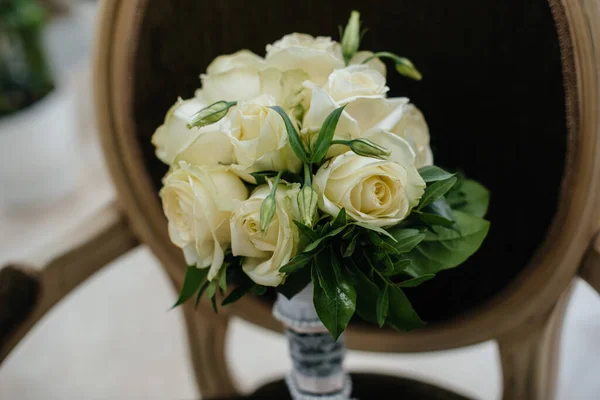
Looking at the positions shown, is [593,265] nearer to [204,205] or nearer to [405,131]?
[405,131]

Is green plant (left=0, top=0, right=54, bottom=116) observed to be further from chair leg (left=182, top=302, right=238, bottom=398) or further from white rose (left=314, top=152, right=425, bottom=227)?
white rose (left=314, top=152, right=425, bottom=227)

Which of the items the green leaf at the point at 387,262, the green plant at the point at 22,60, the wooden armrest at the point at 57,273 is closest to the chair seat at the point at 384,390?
the wooden armrest at the point at 57,273

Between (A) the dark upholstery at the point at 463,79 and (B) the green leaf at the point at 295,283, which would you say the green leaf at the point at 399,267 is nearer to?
(B) the green leaf at the point at 295,283

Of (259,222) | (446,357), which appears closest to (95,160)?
(446,357)

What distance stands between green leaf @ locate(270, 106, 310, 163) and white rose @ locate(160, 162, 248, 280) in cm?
5

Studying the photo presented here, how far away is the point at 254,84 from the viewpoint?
415 mm

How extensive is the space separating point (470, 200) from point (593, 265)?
11cm

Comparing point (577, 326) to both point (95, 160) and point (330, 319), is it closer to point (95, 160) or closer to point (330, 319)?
point (330, 319)

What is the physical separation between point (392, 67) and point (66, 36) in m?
1.84

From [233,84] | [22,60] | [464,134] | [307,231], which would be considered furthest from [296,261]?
[22,60]

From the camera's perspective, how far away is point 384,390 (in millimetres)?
650

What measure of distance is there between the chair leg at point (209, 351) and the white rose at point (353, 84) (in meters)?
0.35

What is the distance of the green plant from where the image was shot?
1.45m

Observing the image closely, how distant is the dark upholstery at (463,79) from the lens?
48 centimetres
